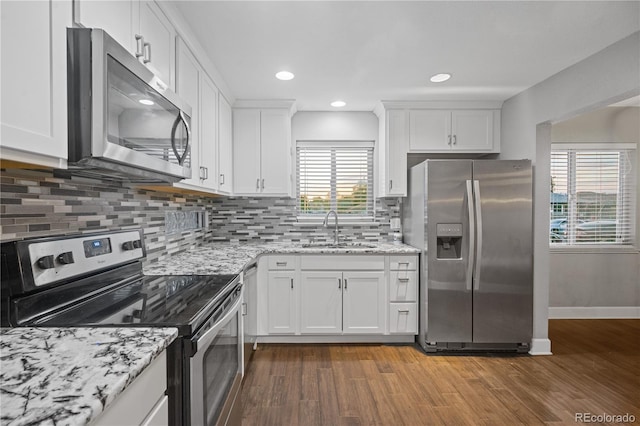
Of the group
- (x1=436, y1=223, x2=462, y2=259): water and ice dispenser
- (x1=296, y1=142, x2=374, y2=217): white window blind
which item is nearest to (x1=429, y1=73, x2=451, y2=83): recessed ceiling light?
(x1=296, y1=142, x2=374, y2=217): white window blind

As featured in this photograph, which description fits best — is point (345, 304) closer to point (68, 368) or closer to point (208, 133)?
point (208, 133)

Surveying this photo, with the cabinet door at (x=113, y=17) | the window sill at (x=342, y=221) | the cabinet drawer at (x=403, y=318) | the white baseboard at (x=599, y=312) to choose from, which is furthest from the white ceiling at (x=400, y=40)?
the white baseboard at (x=599, y=312)

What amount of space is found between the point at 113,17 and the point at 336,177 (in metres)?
2.75

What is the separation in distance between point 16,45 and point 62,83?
0.16 meters

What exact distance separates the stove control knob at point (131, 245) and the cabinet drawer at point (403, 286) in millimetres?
2134

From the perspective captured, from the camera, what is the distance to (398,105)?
11.0 ft

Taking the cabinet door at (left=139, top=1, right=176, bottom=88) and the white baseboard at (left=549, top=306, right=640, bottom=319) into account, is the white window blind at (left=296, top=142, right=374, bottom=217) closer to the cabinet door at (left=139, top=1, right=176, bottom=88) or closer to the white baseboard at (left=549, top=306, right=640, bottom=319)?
the cabinet door at (left=139, top=1, right=176, bottom=88)

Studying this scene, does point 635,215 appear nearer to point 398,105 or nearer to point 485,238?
point 485,238

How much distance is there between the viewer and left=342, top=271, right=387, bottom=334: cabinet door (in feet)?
10.1

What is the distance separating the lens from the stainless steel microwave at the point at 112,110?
102 centimetres

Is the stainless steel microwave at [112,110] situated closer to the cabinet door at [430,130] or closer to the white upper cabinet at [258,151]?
the white upper cabinet at [258,151]

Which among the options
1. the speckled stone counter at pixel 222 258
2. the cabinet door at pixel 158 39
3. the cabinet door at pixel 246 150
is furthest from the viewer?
the cabinet door at pixel 246 150

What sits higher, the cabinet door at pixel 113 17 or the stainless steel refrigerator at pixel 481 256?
the cabinet door at pixel 113 17

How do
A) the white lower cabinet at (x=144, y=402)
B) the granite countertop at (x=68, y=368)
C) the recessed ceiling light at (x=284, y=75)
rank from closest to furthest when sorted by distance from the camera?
the granite countertop at (x=68, y=368) → the white lower cabinet at (x=144, y=402) → the recessed ceiling light at (x=284, y=75)
